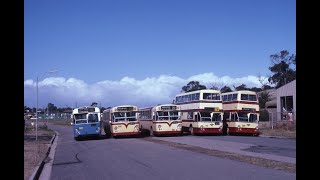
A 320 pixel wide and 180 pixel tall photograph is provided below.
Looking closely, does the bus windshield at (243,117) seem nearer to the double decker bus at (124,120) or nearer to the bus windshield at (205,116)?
the bus windshield at (205,116)

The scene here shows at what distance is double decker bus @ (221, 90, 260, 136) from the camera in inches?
1694

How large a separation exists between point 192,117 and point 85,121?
10.4m

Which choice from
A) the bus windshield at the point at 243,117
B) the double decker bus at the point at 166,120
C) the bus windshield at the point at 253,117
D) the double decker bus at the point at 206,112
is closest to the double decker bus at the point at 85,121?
the double decker bus at the point at 166,120

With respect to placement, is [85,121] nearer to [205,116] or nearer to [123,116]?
[123,116]

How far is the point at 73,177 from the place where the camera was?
49.9 feet

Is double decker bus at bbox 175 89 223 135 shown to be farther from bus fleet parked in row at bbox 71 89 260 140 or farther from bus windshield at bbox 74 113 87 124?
bus windshield at bbox 74 113 87 124

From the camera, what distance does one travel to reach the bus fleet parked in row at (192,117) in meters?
41.9

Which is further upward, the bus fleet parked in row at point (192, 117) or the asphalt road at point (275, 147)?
the bus fleet parked in row at point (192, 117)

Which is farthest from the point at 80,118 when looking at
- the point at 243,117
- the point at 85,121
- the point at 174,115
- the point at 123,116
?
the point at 243,117

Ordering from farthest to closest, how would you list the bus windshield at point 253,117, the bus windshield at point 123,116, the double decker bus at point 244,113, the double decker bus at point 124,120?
the bus windshield at point 253,117 → the double decker bus at point 244,113 → the double decker bus at point 124,120 → the bus windshield at point 123,116

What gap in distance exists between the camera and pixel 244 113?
43.2 meters
